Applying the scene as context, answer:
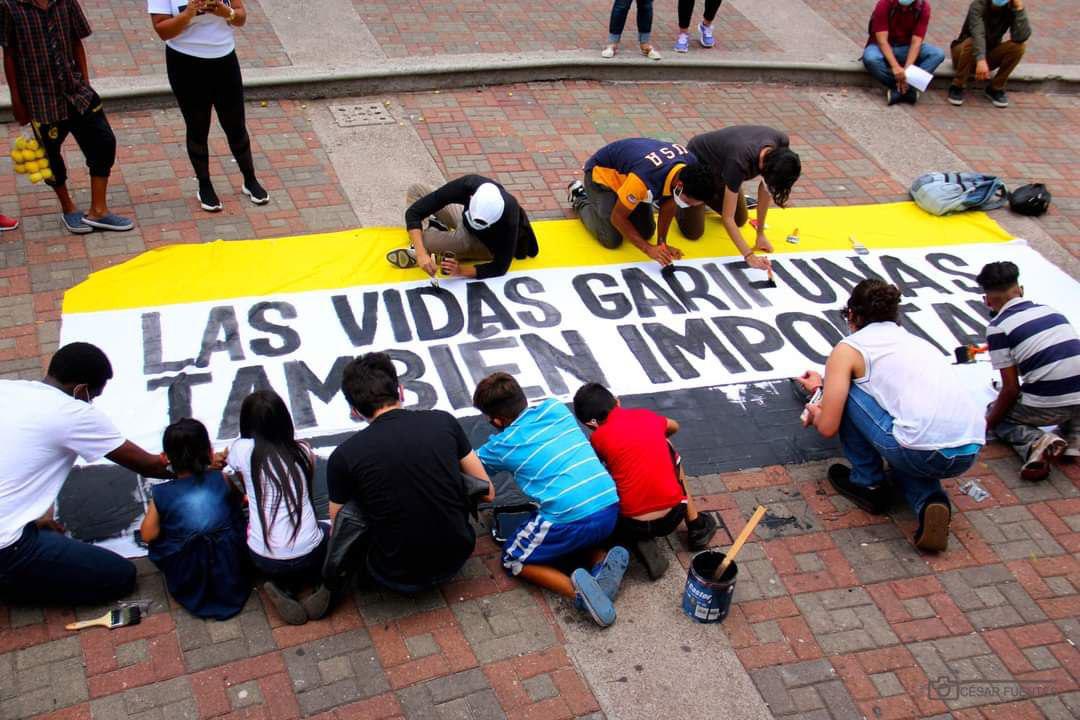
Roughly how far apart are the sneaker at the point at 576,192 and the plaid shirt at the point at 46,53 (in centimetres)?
337

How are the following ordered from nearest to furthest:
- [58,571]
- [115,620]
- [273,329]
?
1. [58,571]
2. [115,620]
3. [273,329]

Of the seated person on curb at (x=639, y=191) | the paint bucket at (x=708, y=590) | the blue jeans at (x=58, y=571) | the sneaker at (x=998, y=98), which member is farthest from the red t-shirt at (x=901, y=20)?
the blue jeans at (x=58, y=571)

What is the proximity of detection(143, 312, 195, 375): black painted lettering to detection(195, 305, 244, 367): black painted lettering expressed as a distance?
0.30 ft

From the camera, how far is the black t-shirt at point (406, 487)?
13.0 ft

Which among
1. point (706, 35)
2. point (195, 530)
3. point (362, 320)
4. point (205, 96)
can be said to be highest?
point (706, 35)

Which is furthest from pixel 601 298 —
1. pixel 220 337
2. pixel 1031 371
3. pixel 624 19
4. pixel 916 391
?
pixel 624 19

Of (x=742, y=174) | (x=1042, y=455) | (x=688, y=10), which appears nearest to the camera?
(x=1042, y=455)

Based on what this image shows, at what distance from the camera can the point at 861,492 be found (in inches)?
198

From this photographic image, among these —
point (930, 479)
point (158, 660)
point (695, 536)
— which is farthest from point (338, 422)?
point (930, 479)

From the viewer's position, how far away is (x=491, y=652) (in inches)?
162

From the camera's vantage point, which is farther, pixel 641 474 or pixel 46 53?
pixel 46 53

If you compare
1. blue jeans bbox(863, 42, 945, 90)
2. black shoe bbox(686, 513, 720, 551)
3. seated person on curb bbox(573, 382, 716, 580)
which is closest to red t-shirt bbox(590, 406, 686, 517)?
seated person on curb bbox(573, 382, 716, 580)

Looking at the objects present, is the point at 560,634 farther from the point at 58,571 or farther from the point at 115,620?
the point at 58,571

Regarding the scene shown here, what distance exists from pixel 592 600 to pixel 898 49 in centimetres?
758
